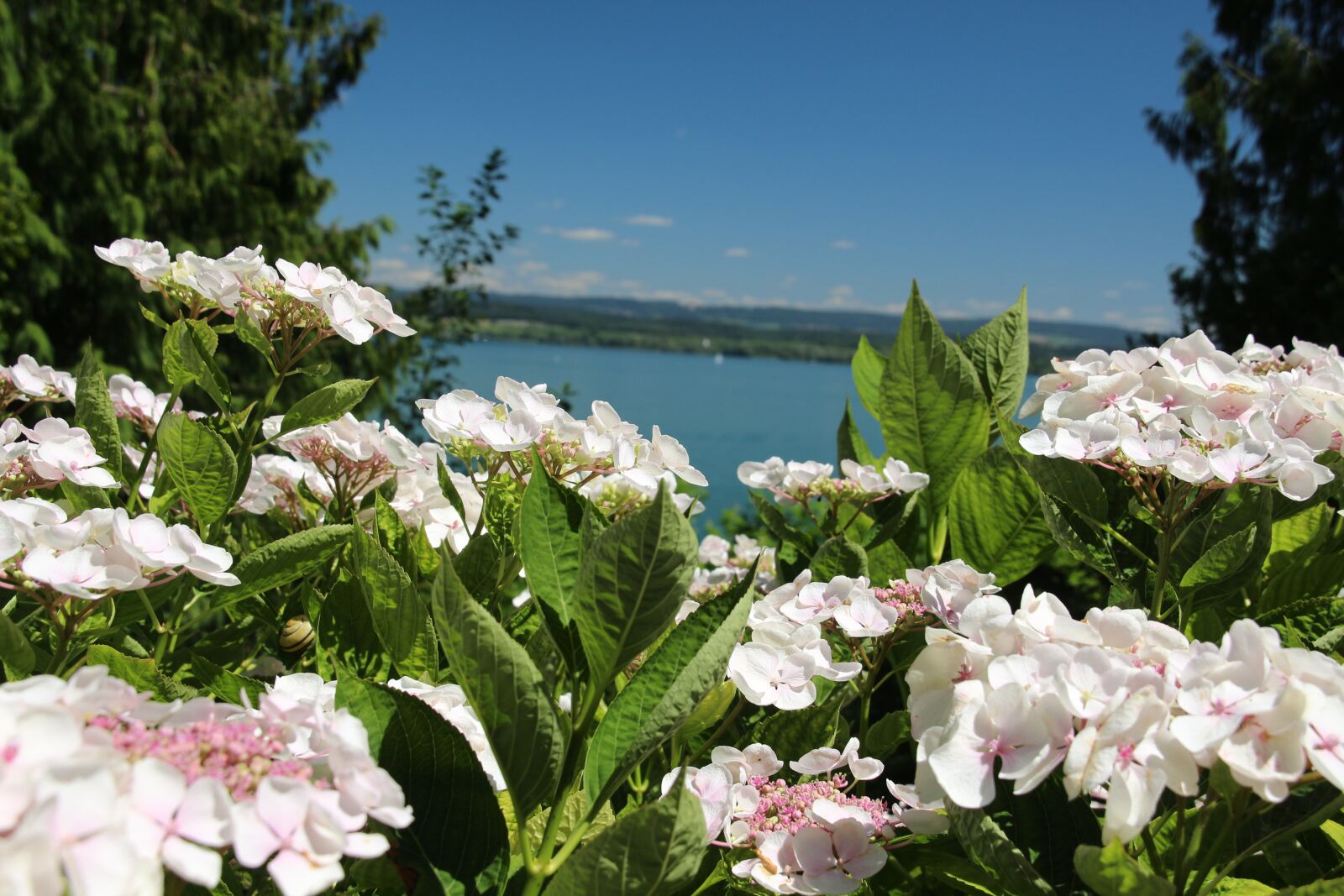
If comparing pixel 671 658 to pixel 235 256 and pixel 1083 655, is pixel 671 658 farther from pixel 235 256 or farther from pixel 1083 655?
pixel 235 256

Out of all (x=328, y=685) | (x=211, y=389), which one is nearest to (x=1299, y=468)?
(x=328, y=685)

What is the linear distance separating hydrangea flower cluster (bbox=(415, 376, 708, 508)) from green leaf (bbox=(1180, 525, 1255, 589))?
1.67 feet

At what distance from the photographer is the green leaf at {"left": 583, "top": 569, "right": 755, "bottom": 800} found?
0.58 m

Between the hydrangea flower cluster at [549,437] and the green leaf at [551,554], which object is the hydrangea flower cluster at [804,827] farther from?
the hydrangea flower cluster at [549,437]

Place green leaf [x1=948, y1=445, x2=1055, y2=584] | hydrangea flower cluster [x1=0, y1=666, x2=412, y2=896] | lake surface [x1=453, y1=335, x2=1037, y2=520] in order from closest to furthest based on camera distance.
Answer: hydrangea flower cluster [x1=0, y1=666, x2=412, y2=896]
green leaf [x1=948, y1=445, x2=1055, y2=584]
lake surface [x1=453, y1=335, x2=1037, y2=520]

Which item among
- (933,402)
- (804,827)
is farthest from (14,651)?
(933,402)

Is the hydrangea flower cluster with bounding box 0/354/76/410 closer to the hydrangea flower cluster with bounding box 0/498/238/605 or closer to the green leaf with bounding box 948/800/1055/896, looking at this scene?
the hydrangea flower cluster with bounding box 0/498/238/605

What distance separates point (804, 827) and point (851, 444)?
925 millimetres

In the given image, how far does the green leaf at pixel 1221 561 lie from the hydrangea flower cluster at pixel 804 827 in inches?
15.2

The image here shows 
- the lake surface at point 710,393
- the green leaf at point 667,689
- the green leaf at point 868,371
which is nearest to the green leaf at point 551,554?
the green leaf at point 667,689

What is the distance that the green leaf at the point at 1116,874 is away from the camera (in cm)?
52

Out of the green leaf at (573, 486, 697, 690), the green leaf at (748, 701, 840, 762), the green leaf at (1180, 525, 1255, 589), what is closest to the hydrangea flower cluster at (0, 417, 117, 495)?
the green leaf at (573, 486, 697, 690)

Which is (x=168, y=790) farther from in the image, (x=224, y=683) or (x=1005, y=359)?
(x=1005, y=359)

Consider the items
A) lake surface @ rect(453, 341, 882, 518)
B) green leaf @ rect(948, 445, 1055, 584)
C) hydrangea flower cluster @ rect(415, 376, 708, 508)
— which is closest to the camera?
hydrangea flower cluster @ rect(415, 376, 708, 508)
